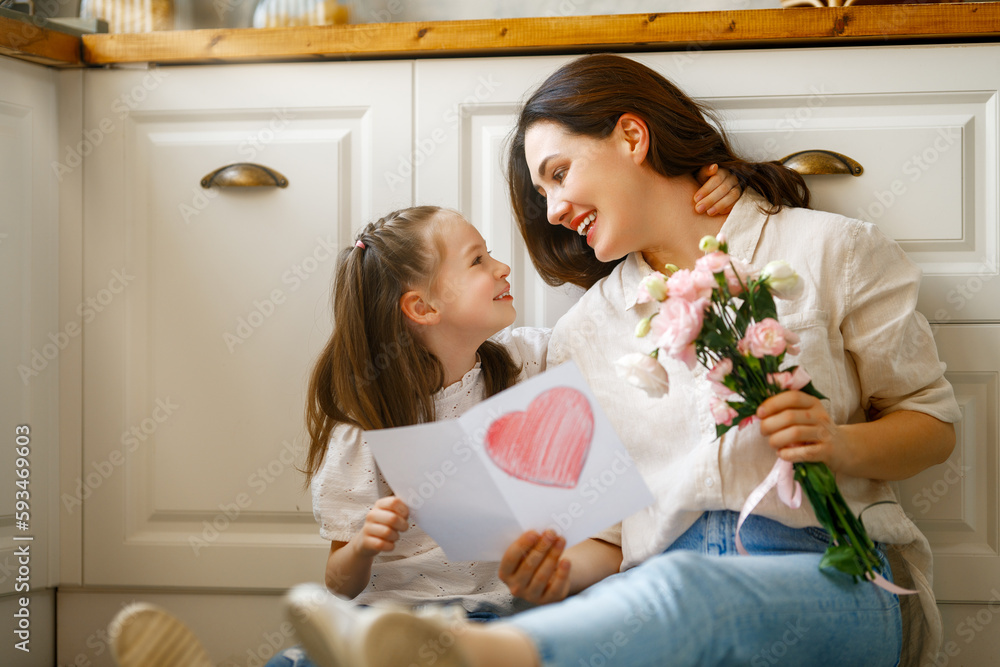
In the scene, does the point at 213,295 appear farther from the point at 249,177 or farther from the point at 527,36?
the point at 527,36

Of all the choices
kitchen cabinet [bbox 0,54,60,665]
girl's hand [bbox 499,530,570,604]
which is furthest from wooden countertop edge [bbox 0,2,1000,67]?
girl's hand [bbox 499,530,570,604]

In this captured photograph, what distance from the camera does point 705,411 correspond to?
0.93 meters

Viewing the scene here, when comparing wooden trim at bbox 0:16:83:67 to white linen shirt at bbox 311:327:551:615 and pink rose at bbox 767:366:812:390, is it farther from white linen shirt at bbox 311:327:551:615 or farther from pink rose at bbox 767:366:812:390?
pink rose at bbox 767:366:812:390

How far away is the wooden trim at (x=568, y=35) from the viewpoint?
3.46 ft

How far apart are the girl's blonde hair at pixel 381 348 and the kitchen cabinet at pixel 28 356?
488 mm

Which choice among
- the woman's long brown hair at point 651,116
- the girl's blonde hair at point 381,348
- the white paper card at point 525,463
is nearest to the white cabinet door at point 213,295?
the girl's blonde hair at point 381,348

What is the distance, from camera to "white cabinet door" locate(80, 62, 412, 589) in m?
1.16

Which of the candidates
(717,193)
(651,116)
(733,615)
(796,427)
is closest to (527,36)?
(651,116)

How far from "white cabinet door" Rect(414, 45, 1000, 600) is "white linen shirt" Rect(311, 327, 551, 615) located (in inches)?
24.5

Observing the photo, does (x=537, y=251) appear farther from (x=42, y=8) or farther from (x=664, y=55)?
(x=42, y=8)

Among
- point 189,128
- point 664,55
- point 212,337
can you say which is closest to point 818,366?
point 664,55

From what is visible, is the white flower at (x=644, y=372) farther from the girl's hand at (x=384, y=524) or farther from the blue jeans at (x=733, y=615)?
the girl's hand at (x=384, y=524)

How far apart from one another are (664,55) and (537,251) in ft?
1.15

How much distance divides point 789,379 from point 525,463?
291mm
